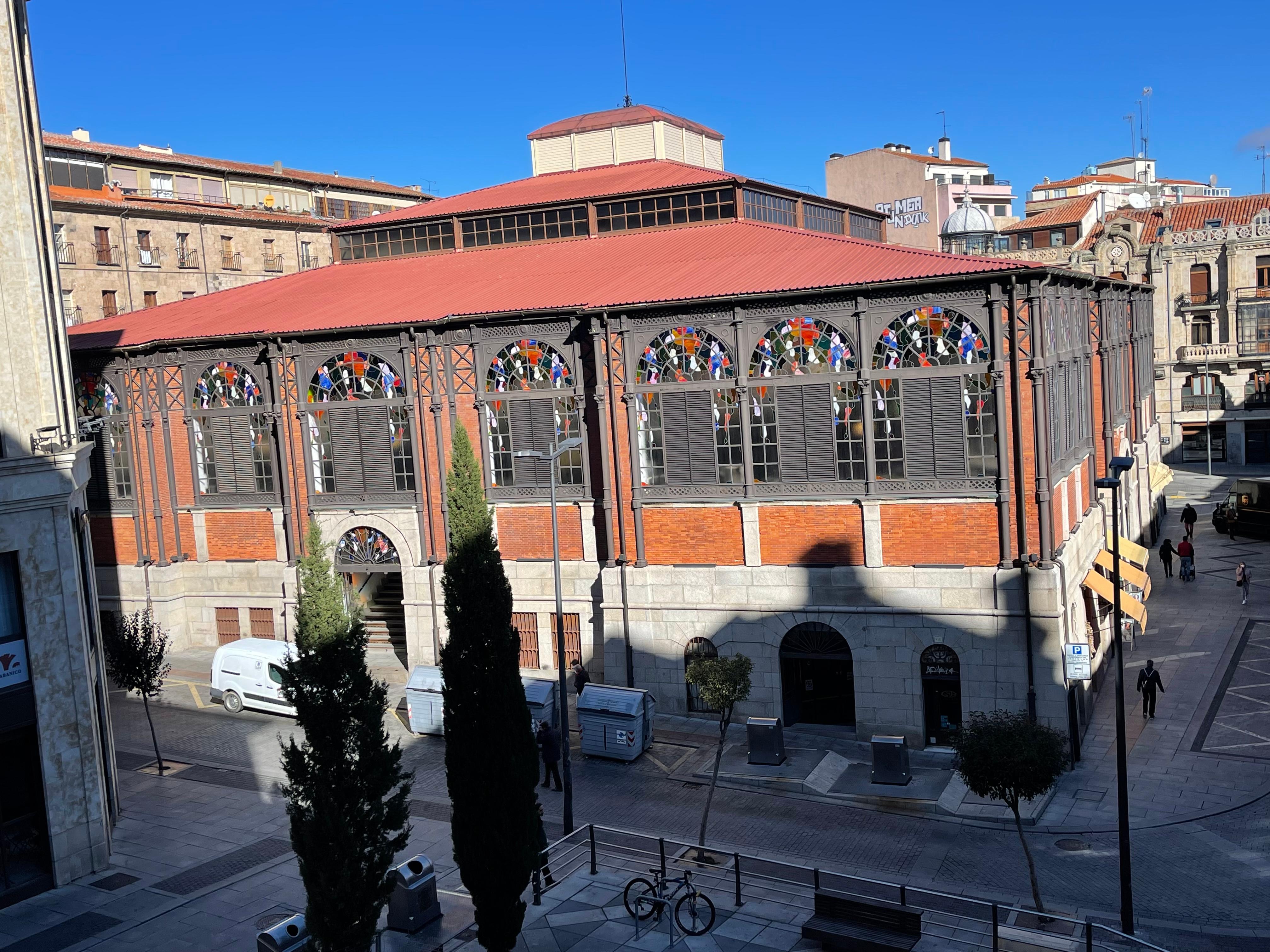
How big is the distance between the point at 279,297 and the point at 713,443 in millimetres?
17210

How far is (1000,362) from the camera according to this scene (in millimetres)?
26125

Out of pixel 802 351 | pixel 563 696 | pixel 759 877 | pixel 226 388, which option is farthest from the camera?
pixel 226 388

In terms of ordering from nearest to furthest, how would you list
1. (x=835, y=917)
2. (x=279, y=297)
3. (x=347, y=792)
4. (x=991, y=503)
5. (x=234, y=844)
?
(x=347, y=792) → (x=835, y=917) → (x=234, y=844) → (x=991, y=503) → (x=279, y=297)

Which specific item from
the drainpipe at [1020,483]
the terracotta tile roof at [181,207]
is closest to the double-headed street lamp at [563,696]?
the drainpipe at [1020,483]

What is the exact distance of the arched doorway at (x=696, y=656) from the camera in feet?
96.4

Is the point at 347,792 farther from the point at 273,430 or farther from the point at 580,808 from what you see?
the point at 273,430

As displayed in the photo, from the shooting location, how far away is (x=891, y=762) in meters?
25.0

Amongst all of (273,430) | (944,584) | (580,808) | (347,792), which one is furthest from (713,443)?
(347,792)

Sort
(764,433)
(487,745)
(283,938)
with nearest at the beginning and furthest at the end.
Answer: (283,938) → (487,745) → (764,433)

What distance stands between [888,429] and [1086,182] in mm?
90528

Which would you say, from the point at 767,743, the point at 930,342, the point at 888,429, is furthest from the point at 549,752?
the point at 930,342

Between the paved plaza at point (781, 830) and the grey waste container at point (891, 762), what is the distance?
96cm

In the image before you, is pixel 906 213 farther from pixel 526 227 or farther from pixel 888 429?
pixel 888 429

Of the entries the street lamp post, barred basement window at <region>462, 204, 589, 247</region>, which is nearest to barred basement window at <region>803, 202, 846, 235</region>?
barred basement window at <region>462, 204, 589, 247</region>
